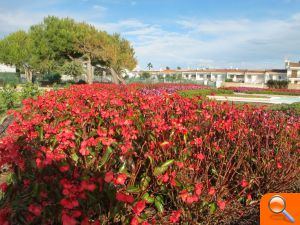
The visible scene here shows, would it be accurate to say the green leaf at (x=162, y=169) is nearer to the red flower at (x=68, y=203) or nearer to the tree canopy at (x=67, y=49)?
the red flower at (x=68, y=203)

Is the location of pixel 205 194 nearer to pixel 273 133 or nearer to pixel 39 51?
pixel 273 133

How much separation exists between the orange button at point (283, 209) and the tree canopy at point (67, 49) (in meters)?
41.1

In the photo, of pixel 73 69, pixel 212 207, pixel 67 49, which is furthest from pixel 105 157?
pixel 73 69

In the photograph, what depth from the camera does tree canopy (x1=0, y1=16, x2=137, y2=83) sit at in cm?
4388

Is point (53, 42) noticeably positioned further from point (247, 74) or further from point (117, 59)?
point (247, 74)

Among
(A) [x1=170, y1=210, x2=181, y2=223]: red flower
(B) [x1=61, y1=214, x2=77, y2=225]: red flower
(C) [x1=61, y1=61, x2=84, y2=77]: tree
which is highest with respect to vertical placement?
(C) [x1=61, y1=61, x2=84, y2=77]: tree

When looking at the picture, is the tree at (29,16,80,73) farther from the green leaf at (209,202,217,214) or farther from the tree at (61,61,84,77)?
the green leaf at (209,202,217,214)

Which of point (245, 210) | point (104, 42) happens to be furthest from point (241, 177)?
point (104, 42)

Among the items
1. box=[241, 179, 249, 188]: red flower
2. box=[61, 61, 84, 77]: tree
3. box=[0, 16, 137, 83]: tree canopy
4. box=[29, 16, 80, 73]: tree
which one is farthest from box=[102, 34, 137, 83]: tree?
box=[241, 179, 249, 188]: red flower

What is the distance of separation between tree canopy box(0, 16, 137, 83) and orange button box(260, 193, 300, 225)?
1620 inches

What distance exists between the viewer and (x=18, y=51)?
5012 centimetres

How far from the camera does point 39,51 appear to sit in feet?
152

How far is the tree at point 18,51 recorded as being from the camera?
A: 162 feet

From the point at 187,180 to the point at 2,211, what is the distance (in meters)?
1.52
